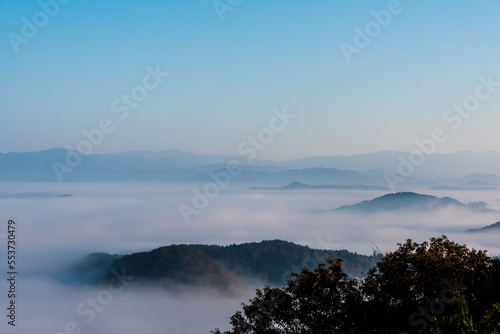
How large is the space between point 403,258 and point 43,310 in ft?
474

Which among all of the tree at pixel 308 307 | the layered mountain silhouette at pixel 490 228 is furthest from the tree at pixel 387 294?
the layered mountain silhouette at pixel 490 228

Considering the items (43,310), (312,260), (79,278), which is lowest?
(312,260)

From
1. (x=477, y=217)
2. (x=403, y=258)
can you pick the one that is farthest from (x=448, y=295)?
(x=477, y=217)

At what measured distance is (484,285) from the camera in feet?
47.4

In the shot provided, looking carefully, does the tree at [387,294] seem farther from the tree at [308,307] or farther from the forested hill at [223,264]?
the forested hill at [223,264]

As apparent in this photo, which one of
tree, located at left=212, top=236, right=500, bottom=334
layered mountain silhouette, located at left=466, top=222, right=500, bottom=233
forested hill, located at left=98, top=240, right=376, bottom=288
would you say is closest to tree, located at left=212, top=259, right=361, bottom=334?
tree, located at left=212, top=236, right=500, bottom=334

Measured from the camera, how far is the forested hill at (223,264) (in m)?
126

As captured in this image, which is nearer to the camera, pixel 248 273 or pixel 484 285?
pixel 484 285

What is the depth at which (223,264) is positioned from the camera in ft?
442

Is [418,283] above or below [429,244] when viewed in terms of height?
below

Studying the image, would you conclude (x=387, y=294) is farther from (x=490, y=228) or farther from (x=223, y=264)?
(x=490, y=228)

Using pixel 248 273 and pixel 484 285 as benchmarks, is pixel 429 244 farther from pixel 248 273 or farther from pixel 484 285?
pixel 248 273

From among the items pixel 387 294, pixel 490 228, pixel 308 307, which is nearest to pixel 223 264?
pixel 490 228

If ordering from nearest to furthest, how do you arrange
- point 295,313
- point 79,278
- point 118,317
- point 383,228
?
1. point 295,313
2. point 118,317
3. point 79,278
4. point 383,228
